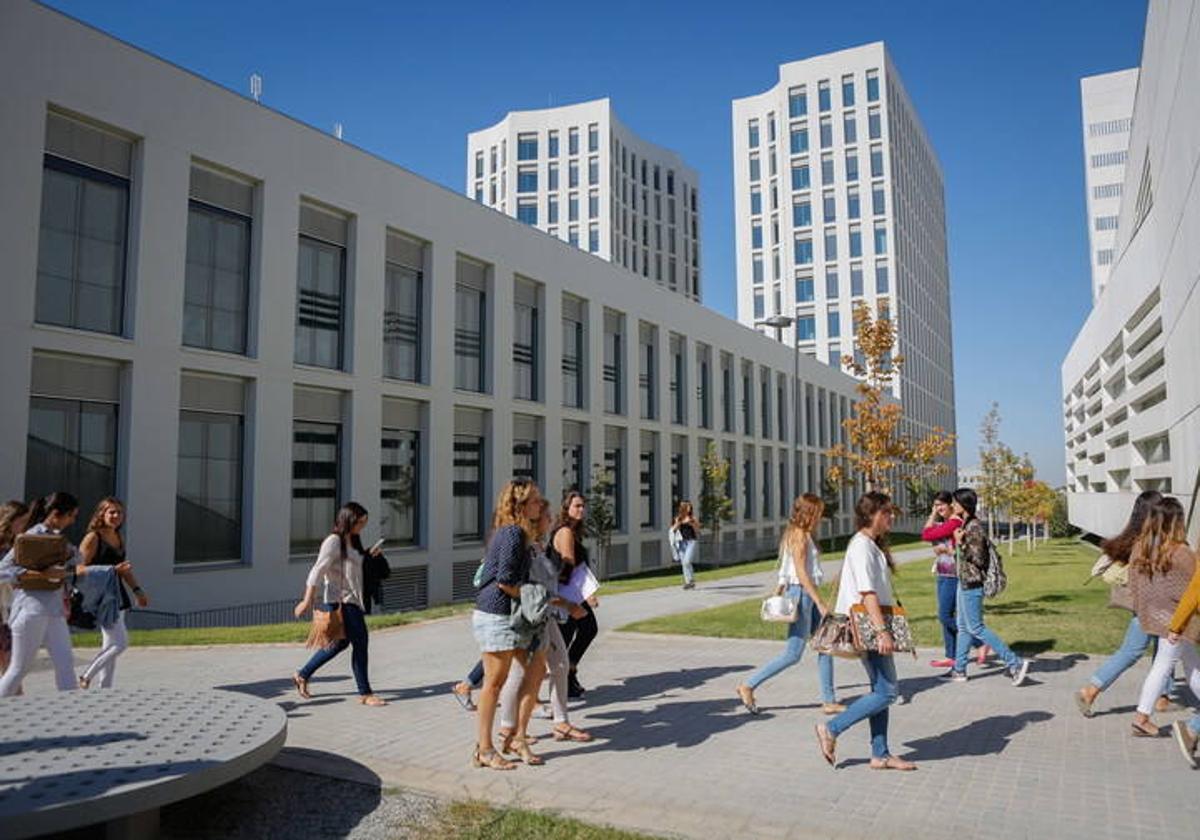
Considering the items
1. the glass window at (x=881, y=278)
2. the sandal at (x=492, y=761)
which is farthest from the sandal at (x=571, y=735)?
the glass window at (x=881, y=278)

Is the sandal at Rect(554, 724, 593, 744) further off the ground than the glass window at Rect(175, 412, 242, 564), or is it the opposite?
the glass window at Rect(175, 412, 242, 564)

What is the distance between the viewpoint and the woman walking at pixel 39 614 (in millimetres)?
6461

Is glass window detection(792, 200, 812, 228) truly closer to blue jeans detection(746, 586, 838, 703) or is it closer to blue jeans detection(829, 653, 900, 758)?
blue jeans detection(746, 586, 838, 703)

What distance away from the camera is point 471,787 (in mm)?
5434

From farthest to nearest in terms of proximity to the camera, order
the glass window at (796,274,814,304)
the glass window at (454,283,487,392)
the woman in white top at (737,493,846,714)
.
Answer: the glass window at (796,274,814,304) < the glass window at (454,283,487,392) < the woman in white top at (737,493,846,714)

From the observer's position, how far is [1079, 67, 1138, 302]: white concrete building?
8181 centimetres

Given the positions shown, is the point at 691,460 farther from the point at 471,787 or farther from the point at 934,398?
the point at 934,398

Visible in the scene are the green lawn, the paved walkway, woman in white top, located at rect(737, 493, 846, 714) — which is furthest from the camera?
the green lawn

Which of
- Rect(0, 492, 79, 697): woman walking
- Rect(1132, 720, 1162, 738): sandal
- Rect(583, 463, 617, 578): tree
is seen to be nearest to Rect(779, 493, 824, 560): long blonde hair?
Rect(1132, 720, 1162, 738): sandal

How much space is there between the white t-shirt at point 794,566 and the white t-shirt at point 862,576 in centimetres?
130

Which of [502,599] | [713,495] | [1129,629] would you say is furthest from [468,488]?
[1129,629]

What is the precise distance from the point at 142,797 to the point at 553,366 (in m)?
23.3

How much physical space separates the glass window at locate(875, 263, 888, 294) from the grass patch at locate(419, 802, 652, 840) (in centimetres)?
6660

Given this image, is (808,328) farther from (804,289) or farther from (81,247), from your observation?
(81,247)
